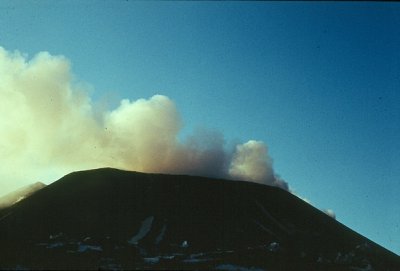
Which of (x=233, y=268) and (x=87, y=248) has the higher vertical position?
(x=87, y=248)

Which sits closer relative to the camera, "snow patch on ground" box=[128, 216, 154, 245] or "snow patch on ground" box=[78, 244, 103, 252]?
"snow patch on ground" box=[78, 244, 103, 252]

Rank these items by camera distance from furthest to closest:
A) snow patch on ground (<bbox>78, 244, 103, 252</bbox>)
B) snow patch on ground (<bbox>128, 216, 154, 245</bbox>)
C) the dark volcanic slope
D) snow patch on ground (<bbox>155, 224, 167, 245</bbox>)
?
snow patch on ground (<bbox>155, 224, 167, 245</bbox>), snow patch on ground (<bbox>128, 216, 154, 245</bbox>), snow patch on ground (<bbox>78, 244, 103, 252</bbox>), the dark volcanic slope

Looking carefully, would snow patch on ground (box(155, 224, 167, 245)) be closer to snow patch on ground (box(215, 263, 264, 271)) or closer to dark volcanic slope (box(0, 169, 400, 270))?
dark volcanic slope (box(0, 169, 400, 270))

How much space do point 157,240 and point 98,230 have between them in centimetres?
2621

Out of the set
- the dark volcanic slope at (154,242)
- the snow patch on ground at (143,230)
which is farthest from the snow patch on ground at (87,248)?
the snow patch on ground at (143,230)

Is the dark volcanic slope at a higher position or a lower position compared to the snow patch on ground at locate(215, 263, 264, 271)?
higher

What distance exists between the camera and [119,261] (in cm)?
14612

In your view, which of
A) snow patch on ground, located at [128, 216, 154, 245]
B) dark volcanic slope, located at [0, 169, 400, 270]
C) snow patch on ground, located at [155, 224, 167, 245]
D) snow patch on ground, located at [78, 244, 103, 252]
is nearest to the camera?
dark volcanic slope, located at [0, 169, 400, 270]

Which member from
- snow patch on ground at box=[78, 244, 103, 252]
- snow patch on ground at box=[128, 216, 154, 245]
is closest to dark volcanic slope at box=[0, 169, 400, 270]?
snow patch on ground at box=[128, 216, 154, 245]

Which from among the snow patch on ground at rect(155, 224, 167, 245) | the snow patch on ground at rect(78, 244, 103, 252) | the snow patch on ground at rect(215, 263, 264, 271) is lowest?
the snow patch on ground at rect(215, 263, 264, 271)

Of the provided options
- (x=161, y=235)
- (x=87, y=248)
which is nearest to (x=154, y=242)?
(x=161, y=235)

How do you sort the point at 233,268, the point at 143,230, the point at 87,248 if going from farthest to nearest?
the point at 143,230
the point at 87,248
the point at 233,268

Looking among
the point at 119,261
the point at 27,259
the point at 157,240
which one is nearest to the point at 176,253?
the point at 157,240

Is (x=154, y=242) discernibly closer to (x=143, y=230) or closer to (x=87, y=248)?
(x=143, y=230)
